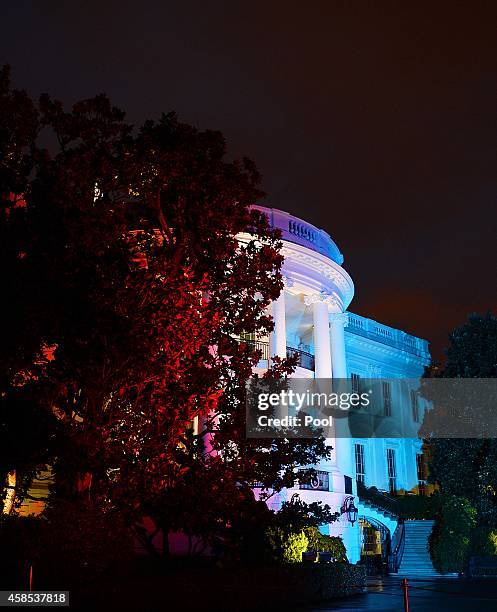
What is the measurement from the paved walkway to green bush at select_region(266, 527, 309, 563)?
6.01 ft

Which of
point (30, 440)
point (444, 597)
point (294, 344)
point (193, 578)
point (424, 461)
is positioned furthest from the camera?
point (424, 461)

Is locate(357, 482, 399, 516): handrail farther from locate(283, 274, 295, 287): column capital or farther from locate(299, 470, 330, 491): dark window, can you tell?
locate(283, 274, 295, 287): column capital

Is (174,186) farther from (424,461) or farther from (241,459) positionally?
(424,461)

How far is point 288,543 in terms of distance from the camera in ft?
67.3

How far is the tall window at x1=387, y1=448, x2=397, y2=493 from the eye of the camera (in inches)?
1594

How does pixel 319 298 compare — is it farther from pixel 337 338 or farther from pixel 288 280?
pixel 337 338

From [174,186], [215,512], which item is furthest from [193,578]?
[174,186]

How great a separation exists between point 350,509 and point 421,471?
16.0 metres

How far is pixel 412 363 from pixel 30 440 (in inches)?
1294

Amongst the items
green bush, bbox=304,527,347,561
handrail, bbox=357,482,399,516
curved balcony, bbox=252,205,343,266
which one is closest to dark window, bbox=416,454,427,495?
handrail, bbox=357,482,399,516

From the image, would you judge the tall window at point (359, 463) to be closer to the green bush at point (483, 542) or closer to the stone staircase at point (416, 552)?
the stone staircase at point (416, 552)

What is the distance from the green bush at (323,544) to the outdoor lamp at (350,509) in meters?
2.87

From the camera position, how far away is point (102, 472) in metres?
13.4

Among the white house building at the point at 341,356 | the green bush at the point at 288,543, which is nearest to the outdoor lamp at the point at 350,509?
the white house building at the point at 341,356
